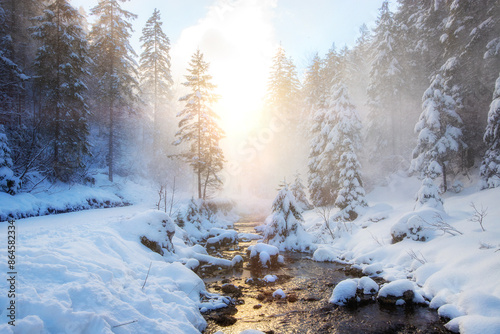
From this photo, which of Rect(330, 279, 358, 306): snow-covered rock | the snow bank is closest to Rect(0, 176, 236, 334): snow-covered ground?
the snow bank

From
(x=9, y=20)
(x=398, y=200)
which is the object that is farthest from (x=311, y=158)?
(x=9, y=20)

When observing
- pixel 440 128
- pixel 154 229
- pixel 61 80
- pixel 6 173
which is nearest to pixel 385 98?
pixel 440 128

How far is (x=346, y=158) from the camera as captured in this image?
19641 millimetres

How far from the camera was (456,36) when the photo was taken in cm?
1748

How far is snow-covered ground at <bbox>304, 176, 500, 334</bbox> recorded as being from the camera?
6047 millimetres

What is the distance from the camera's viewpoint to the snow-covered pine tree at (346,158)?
18703mm

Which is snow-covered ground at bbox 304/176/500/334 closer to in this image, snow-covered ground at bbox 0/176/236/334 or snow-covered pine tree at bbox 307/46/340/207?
snow-covered ground at bbox 0/176/236/334

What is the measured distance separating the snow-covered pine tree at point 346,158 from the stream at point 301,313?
32.4 ft

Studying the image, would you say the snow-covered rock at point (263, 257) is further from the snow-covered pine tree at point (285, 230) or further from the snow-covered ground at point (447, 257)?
the snow-covered pine tree at point (285, 230)

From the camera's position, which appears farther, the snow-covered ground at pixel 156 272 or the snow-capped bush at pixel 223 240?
the snow-capped bush at pixel 223 240

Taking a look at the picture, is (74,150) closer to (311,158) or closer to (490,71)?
(311,158)

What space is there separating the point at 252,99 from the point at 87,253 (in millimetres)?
51370

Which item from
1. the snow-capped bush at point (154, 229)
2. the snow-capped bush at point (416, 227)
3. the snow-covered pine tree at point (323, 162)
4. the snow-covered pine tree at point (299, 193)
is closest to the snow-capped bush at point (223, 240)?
the snow-capped bush at point (154, 229)

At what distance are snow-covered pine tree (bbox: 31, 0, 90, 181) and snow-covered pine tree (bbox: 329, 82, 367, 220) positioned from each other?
1982 cm
